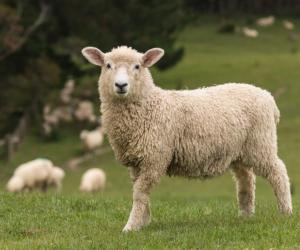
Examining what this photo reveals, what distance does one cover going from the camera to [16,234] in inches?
356

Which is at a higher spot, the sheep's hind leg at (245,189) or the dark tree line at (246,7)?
the sheep's hind leg at (245,189)

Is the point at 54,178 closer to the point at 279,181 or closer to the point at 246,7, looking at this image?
the point at 279,181

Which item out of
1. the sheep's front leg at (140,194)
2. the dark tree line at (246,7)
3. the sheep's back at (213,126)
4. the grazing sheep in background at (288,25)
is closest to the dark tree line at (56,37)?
the sheep's back at (213,126)

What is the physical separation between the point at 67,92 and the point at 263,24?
2261 cm

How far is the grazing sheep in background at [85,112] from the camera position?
107ft

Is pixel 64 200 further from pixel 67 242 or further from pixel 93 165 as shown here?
pixel 93 165

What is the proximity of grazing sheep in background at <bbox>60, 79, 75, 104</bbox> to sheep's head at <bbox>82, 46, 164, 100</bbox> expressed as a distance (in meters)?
24.1

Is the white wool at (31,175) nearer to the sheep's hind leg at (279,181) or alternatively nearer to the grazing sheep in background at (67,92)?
the grazing sheep in background at (67,92)

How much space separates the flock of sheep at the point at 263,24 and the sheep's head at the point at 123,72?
40635 millimetres

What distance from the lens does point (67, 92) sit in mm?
33719

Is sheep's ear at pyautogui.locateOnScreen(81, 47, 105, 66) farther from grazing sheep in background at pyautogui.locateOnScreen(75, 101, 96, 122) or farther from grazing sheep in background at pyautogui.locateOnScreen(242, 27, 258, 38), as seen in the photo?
grazing sheep in background at pyautogui.locateOnScreen(242, 27, 258, 38)

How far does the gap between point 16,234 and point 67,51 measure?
72.9 ft

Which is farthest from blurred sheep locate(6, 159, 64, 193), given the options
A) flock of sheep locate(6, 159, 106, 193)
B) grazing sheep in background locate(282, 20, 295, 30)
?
grazing sheep in background locate(282, 20, 295, 30)

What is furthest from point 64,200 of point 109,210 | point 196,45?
point 196,45
